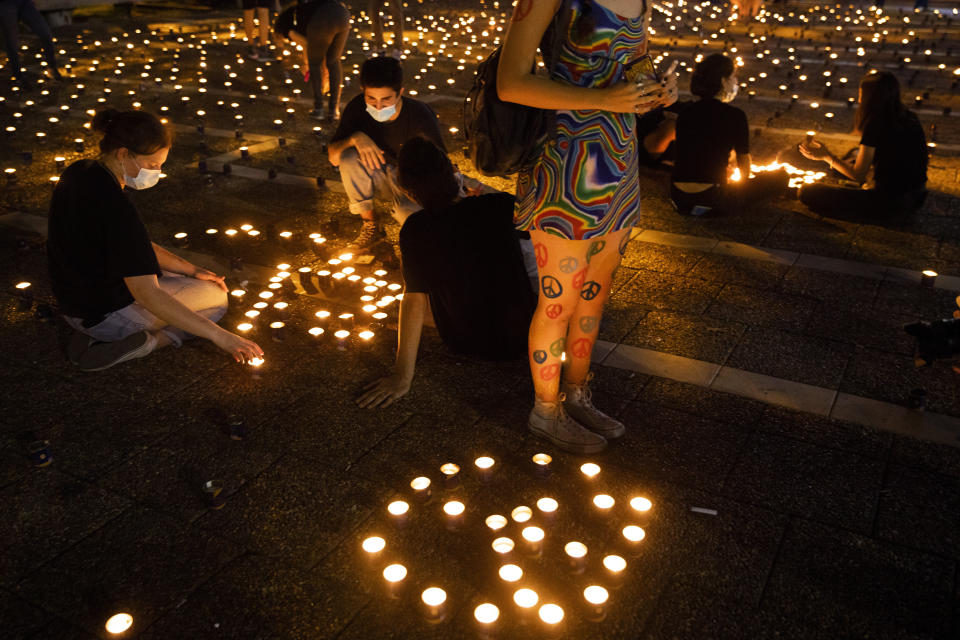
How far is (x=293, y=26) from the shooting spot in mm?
10398

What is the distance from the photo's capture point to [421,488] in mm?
3580

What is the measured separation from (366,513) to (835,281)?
4419mm

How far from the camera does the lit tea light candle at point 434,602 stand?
2907 millimetres

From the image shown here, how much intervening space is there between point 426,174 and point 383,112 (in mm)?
2281

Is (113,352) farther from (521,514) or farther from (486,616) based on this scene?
(486,616)

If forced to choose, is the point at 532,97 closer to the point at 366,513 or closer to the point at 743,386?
the point at 366,513

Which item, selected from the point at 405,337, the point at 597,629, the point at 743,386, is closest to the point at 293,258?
the point at 405,337

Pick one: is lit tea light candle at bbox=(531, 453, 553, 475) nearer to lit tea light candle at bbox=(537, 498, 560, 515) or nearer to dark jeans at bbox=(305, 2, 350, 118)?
lit tea light candle at bbox=(537, 498, 560, 515)

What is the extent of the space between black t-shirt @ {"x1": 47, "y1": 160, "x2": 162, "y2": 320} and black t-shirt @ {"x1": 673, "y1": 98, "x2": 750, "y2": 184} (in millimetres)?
5043

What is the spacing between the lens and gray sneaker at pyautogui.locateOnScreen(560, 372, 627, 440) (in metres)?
4.04

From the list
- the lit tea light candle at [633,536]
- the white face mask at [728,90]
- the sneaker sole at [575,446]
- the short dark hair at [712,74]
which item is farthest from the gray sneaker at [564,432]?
the white face mask at [728,90]

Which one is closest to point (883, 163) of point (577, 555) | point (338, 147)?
point (338, 147)

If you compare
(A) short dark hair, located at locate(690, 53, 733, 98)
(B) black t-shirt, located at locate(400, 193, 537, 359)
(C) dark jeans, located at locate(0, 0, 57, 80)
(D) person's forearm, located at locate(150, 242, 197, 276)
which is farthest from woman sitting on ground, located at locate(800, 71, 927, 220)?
(C) dark jeans, located at locate(0, 0, 57, 80)

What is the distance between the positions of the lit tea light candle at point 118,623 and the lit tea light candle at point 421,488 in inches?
51.3
